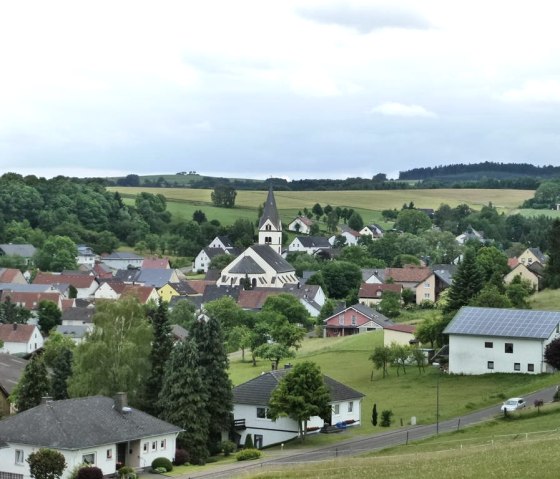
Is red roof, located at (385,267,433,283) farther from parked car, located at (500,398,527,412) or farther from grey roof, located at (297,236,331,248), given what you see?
parked car, located at (500,398,527,412)

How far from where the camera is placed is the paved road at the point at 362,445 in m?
44.2

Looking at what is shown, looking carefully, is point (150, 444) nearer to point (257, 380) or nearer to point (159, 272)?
point (257, 380)

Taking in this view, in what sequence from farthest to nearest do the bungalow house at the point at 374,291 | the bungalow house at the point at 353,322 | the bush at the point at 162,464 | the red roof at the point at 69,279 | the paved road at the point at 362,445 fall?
the red roof at the point at 69,279 → the bungalow house at the point at 374,291 → the bungalow house at the point at 353,322 → the bush at the point at 162,464 → the paved road at the point at 362,445

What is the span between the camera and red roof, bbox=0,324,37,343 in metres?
95.8

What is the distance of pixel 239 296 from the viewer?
130375mm

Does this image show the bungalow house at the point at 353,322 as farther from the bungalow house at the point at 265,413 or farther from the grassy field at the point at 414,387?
the bungalow house at the point at 265,413

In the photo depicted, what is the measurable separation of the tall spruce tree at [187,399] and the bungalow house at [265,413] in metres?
2.97

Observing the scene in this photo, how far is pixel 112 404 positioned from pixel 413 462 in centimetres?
1972

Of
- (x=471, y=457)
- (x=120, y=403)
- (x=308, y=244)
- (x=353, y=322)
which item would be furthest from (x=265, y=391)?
(x=308, y=244)

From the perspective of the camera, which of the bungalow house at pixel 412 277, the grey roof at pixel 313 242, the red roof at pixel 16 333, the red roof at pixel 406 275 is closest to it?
the red roof at pixel 16 333

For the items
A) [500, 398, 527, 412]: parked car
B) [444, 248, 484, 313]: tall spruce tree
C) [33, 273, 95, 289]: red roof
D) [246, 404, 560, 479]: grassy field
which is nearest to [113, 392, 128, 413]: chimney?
[246, 404, 560, 479]: grassy field

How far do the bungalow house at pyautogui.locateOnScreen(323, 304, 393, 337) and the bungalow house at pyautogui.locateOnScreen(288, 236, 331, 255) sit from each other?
3230 inches

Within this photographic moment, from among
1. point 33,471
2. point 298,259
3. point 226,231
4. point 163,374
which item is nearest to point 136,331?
point 163,374

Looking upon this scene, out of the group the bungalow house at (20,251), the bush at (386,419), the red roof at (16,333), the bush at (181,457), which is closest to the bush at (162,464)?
the bush at (181,457)
